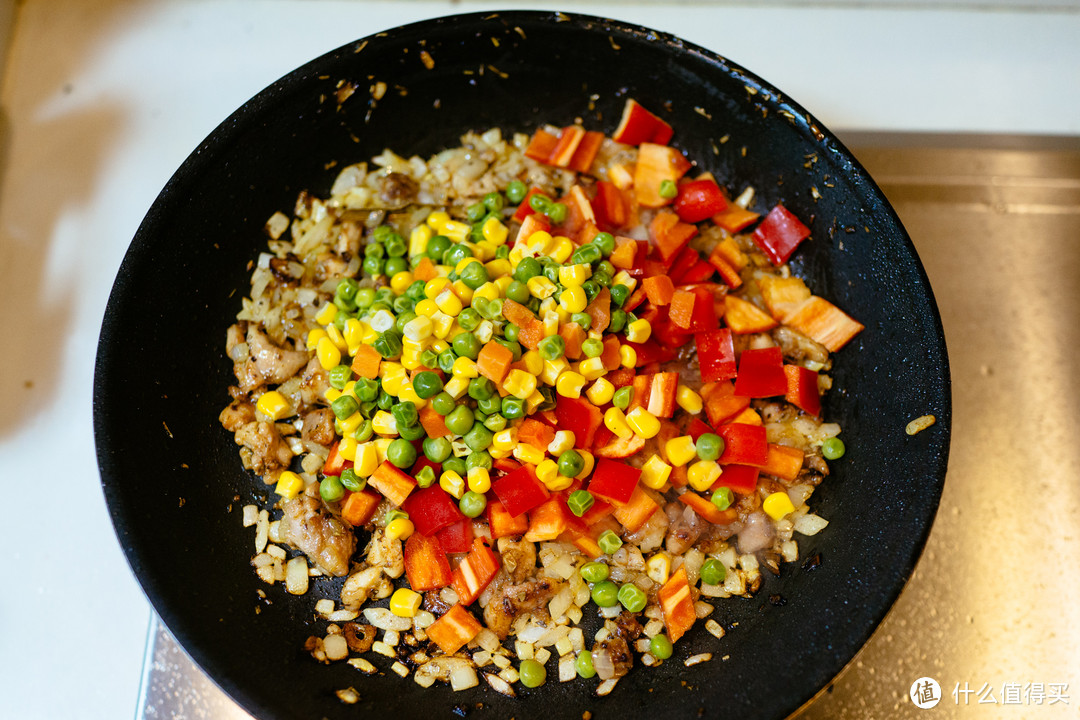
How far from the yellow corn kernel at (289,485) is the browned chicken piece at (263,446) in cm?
4

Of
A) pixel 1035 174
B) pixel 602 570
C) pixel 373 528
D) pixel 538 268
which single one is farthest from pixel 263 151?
pixel 1035 174

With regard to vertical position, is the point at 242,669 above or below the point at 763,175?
below

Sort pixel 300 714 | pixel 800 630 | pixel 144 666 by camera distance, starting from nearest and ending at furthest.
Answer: pixel 300 714 → pixel 800 630 → pixel 144 666

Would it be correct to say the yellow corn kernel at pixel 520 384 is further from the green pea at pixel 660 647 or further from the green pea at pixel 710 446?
the green pea at pixel 660 647

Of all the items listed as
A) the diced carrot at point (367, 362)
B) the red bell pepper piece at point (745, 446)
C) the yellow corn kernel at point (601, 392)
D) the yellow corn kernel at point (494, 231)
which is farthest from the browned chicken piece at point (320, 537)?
the red bell pepper piece at point (745, 446)

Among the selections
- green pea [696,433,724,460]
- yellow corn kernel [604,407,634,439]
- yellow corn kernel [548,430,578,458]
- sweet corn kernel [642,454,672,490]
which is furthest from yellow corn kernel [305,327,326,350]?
green pea [696,433,724,460]

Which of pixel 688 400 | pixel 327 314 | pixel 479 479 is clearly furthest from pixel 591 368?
pixel 327 314

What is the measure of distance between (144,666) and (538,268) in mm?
1400

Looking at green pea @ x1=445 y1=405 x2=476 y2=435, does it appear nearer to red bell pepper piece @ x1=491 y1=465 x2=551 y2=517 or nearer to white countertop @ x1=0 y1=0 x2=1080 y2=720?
red bell pepper piece @ x1=491 y1=465 x2=551 y2=517

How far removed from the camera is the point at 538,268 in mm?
1837

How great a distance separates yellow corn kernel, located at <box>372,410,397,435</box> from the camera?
181 centimetres

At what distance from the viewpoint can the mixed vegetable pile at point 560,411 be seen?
1766 mm

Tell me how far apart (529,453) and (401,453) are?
0.31 m

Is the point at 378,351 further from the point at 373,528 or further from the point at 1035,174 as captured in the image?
the point at 1035,174
